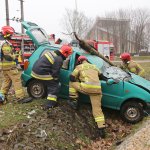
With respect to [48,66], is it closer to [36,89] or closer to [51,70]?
[51,70]

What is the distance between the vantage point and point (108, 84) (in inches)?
330

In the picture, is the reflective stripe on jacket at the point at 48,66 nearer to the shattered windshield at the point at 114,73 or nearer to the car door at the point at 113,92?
the car door at the point at 113,92

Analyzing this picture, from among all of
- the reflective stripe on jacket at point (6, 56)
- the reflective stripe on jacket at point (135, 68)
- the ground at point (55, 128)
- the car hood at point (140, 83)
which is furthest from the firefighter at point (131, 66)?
the reflective stripe on jacket at point (6, 56)

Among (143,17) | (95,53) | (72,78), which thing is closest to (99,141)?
(72,78)

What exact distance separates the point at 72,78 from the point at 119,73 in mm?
1383

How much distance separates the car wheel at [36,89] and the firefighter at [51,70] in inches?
21.4

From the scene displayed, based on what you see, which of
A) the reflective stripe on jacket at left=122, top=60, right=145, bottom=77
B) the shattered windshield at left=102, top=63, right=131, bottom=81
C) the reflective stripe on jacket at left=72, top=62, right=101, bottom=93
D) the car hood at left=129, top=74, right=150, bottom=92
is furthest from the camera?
the reflective stripe on jacket at left=122, top=60, right=145, bottom=77

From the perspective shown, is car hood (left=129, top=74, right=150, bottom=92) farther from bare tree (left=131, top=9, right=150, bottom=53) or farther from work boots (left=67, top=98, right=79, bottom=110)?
bare tree (left=131, top=9, right=150, bottom=53)

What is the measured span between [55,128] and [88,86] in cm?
131

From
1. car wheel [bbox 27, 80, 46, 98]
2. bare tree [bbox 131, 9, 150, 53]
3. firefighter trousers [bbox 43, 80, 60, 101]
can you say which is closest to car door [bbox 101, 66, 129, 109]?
firefighter trousers [bbox 43, 80, 60, 101]

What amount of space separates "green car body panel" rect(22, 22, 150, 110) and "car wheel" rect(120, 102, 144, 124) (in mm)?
127

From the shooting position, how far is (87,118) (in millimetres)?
8258

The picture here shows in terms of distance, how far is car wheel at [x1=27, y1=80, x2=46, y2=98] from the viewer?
8.88 meters

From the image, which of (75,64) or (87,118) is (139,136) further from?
(75,64)
